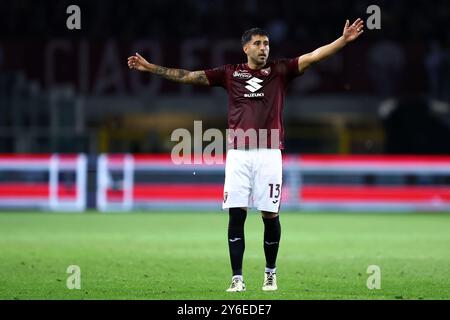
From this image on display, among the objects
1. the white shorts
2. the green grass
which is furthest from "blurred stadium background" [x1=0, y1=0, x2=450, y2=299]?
the white shorts

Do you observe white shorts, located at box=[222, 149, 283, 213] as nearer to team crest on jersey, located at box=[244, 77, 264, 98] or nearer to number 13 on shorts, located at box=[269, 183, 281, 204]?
number 13 on shorts, located at box=[269, 183, 281, 204]

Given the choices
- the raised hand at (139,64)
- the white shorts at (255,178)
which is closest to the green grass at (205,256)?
the white shorts at (255,178)

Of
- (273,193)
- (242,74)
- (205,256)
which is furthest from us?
(205,256)

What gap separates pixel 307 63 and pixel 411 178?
52.0ft

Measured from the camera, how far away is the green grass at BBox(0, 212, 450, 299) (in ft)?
34.7

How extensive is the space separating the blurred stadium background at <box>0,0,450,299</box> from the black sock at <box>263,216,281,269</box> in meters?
9.35

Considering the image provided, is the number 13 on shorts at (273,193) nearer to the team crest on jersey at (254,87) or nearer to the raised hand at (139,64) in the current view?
the team crest on jersey at (254,87)

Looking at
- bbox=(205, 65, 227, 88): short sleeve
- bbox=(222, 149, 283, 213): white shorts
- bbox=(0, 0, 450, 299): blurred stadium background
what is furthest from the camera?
bbox=(0, 0, 450, 299): blurred stadium background

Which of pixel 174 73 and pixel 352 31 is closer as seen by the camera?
pixel 352 31

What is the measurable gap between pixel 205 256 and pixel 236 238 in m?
3.83

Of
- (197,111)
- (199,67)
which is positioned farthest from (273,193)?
(197,111)

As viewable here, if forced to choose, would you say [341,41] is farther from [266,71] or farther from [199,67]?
[199,67]

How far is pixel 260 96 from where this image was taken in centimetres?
1044

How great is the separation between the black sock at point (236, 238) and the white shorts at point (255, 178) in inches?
4.0
